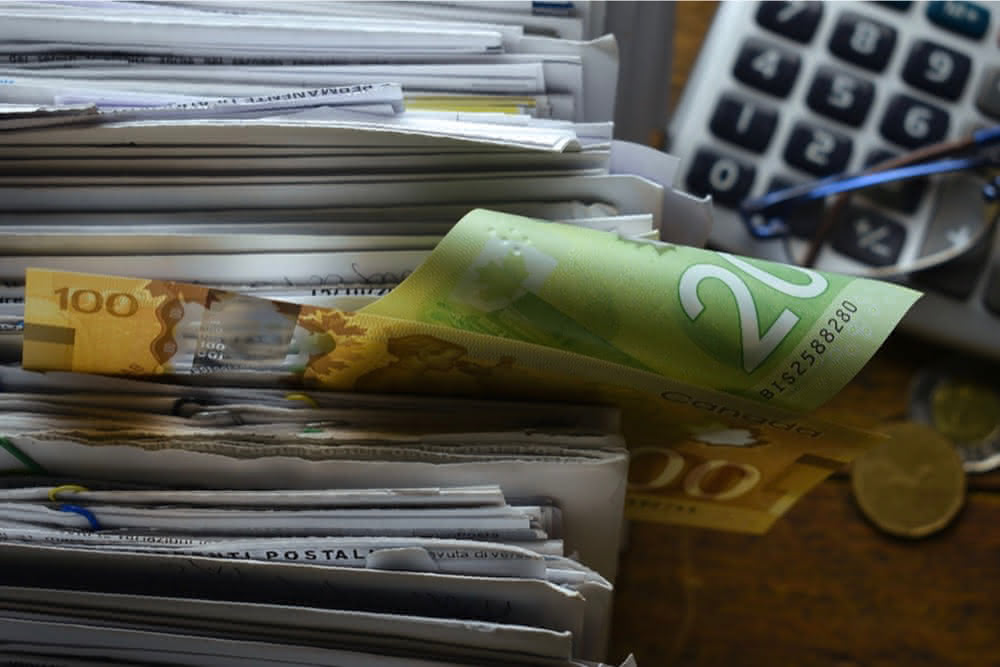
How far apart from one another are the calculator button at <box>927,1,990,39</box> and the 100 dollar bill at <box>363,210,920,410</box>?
29cm

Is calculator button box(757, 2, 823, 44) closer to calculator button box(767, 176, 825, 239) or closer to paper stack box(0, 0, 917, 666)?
calculator button box(767, 176, 825, 239)

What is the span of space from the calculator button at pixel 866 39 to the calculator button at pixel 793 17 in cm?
2

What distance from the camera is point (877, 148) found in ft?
1.95

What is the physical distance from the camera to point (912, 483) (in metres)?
0.61

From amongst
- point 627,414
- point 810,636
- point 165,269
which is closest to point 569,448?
point 627,414

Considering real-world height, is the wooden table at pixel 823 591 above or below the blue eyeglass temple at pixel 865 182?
below

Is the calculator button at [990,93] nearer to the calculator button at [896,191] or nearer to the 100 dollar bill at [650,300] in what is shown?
the calculator button at [896,191]

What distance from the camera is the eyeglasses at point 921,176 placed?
1.91 ft

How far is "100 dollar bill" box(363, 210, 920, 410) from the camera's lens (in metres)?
0.35

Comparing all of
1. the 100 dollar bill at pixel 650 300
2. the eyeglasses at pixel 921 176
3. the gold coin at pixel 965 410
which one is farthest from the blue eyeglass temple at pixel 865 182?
the 100 dollar bill at pixel 650 300

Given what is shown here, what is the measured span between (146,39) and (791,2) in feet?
1.18

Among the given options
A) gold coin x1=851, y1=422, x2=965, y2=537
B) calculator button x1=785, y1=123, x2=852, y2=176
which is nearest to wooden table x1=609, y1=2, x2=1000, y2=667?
gold coin x1=851, y1=422, x2=965, y2=537

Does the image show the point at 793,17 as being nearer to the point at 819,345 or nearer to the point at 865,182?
the point at 865,182

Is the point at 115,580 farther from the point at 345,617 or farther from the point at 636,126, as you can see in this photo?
the point at 636,126
